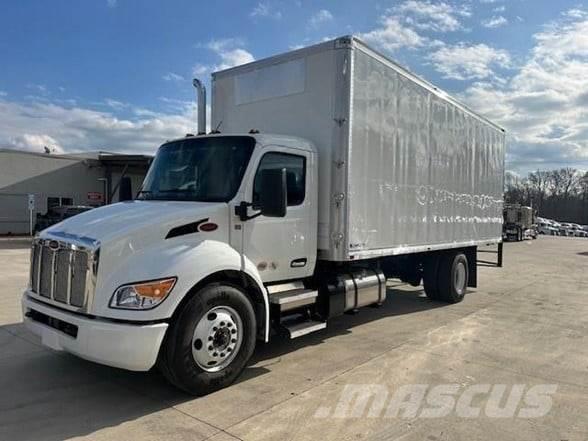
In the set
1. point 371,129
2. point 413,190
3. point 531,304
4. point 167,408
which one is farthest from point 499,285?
point 167,408

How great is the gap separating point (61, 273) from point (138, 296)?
0.93m

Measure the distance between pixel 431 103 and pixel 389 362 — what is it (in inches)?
188

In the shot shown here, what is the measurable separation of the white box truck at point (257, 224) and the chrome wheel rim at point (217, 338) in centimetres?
1

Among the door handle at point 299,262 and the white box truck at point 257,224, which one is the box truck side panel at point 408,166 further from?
the door handle at point 299,262

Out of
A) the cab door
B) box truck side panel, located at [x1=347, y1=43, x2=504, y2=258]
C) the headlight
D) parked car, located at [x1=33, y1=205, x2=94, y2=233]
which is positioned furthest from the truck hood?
parked car, located at [x1=33, y1=205, x2=94, y2=233]

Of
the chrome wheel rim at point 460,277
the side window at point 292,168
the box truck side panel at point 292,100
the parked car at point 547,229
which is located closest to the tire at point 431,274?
the chrome wheel rim at point 460,277

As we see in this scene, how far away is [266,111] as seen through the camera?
7.10m

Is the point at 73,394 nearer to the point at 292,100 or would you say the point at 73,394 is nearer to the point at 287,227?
the point at 287,227

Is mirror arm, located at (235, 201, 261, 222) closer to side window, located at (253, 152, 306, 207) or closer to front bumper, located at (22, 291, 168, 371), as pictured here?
side window, located at (253, 152, 306, 207)

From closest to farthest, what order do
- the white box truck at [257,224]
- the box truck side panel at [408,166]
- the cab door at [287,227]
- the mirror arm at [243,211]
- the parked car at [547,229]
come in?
1. the white box truck at [257,224]
2. the mirror arm at [243,211]
3. the cab door at [287,227]
4. the box truck side panel at [408,166]
5. the parked car at [547,229]

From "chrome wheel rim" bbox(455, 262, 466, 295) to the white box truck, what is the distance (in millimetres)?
1334

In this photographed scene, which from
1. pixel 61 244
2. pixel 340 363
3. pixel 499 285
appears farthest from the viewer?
pixel 499 285

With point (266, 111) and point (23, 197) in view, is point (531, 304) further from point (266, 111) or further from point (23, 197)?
point (23, 197)

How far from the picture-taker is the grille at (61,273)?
4492 mm
